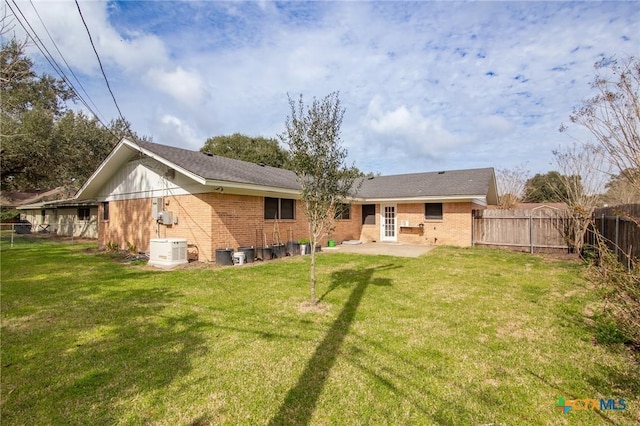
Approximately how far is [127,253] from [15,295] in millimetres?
6234

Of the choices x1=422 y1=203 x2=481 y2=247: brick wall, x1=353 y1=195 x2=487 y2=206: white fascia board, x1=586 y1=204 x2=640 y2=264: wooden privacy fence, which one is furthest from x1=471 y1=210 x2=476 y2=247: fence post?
x1=586 y1=204 x2=640 y2=264: wooden privacy fence

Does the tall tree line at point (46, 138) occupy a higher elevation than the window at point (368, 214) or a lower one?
higher

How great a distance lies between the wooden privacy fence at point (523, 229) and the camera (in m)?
12.5

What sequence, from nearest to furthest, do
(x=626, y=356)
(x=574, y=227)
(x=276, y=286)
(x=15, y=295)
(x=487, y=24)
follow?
(x=626, y=356) → (x=15, y=295) → (x=276, y=286) → (x=487, y=24) → (x=574, y=227)

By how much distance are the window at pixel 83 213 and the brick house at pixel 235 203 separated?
8521 mm

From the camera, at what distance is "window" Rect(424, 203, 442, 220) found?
15.1 meters

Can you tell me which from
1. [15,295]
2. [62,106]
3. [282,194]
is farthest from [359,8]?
[62,106]

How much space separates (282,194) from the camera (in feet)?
39.8

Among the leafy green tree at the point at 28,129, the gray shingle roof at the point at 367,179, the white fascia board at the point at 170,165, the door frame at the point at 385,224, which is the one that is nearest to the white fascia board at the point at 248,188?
the gray shingle roof at the point at 367,179

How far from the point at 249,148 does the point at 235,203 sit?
26.8 metres

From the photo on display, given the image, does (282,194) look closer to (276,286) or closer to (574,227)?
(276,286)

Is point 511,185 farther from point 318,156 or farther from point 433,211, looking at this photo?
point 318,156

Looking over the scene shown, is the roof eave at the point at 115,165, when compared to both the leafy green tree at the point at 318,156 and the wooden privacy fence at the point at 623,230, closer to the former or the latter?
the leafy green tree at the point at 318,156

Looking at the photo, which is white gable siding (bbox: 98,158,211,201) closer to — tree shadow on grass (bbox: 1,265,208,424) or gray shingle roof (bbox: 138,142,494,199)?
gray shingle roof (bbox: 138,142,494,199)
